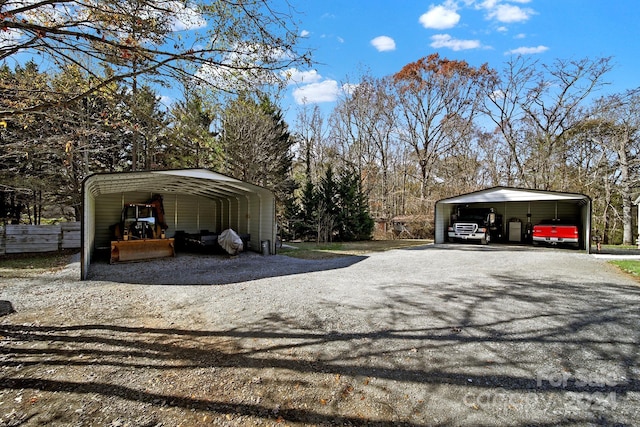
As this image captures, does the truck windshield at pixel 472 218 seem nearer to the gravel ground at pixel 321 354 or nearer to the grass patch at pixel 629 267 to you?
the grass patch at pixel 629 267

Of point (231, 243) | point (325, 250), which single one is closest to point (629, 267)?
point (325, 250)

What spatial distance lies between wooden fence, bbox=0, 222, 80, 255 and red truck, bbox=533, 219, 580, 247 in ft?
64.3

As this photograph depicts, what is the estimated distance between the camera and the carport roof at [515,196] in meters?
12.3

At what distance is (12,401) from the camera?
2.50 metres

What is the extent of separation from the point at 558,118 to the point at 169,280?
2441cm

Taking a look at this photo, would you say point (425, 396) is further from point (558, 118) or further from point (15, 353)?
point (558, 118)

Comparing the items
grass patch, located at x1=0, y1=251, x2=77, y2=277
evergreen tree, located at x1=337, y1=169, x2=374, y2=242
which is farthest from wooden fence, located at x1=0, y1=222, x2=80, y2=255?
evergreen tree, located at x1=337, y1=169, x2=374, y2=242

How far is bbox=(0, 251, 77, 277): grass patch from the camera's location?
26.1ft

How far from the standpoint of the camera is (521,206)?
16.7 m

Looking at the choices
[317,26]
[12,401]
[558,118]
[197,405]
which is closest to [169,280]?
[12,401]

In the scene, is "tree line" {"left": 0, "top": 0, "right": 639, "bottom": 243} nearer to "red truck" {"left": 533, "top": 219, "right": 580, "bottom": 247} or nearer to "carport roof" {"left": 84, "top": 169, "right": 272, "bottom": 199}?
"carport roof" {"left": 84, "top": 169, "right": 272, "bottom": 199}

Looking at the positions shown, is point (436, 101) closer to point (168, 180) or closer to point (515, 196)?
point (515, 196)

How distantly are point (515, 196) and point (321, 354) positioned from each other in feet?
43.4

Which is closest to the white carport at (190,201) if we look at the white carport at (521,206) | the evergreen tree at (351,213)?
the evergreen tree at (351,213)
